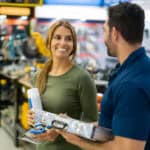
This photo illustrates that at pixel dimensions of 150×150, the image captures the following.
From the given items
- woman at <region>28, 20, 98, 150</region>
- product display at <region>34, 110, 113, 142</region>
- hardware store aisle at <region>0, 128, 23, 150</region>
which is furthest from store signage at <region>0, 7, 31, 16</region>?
product display at <region>34, 110, 113, 142</region>

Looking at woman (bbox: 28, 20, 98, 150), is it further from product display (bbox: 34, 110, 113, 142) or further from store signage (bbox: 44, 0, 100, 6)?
store signage (bbox: 44, 0, 100, 6)

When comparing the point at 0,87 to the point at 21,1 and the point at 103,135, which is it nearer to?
the point at 21,1

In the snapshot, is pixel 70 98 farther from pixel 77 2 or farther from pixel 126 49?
pixel 77 2

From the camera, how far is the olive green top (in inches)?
93.7

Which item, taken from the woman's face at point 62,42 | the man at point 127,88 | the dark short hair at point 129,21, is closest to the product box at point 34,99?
the woman's face at point 62,42

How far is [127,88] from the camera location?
4.96ft

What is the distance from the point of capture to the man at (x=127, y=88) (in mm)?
1500

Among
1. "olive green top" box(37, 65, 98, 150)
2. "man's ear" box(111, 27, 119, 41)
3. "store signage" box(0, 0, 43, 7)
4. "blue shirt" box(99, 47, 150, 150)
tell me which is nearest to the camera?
"blue shirt" box(99, 47, 150, 150)

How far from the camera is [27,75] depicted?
5207 mm

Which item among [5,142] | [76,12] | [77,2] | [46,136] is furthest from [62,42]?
[76,12]

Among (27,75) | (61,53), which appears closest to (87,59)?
(27,75)

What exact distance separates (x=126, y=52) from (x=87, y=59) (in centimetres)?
444

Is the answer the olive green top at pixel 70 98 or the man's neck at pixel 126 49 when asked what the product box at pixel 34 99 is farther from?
the man's neck at pixel 126 49

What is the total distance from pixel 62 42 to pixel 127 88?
1030 mm
